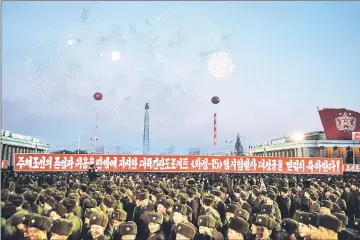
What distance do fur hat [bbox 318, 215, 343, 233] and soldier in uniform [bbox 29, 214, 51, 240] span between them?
17.9 feet

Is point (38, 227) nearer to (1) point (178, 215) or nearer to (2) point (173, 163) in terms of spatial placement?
(1) point (178, 215)

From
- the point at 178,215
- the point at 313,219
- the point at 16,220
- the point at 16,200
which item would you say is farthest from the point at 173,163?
the point at 313,219

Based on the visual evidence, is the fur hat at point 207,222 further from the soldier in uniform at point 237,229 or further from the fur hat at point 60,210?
the fur hat at point 60,210

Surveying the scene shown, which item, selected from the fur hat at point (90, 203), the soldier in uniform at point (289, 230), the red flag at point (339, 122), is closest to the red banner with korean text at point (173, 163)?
the fur hat at point (90, 203)

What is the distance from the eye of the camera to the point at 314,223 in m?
6.46

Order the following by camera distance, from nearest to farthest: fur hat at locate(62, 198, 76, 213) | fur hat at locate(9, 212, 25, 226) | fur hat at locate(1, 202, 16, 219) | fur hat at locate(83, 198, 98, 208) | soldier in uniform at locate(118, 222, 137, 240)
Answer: soldier in uniform at locate(118, 222, 137, 240), fur hat at locate(9, 212, 25, 226), fur hat at locate(1, 202, 16, 219), fur hat at locate(62, 198, 76, 213), fur hat at locate(83, 198, 98, 208)

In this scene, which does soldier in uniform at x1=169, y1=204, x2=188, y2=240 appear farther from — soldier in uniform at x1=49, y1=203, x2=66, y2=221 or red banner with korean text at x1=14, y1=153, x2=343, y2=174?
red banner with korean text at x1=14, y1=153, x2=343, y2=174

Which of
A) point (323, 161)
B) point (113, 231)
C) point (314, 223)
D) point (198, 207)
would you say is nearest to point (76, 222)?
point (113, 231)

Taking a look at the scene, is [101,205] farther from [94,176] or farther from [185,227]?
[94,176]

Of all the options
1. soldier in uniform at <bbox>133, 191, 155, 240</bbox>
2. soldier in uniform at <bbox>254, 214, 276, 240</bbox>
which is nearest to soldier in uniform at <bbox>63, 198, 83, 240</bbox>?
soldier in uniform at <bbox>133, 191, 155, 240</bbox>

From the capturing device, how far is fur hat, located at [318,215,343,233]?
6.19 m

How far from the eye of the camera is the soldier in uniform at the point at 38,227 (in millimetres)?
6594

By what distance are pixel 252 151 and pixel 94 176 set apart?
73.8 metres

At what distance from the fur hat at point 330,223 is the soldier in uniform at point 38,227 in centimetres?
546
